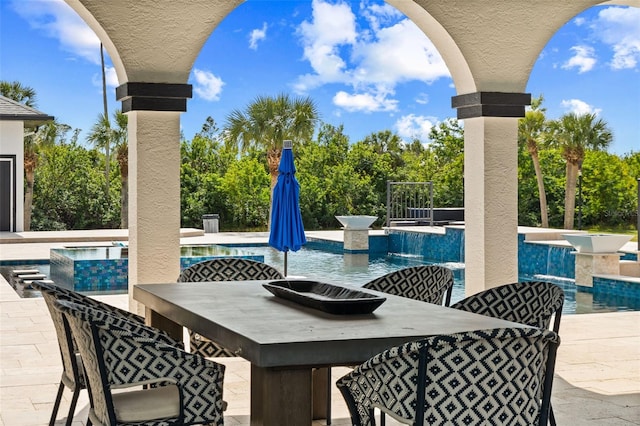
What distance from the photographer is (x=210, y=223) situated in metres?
21.6

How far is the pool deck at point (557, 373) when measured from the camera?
451cm

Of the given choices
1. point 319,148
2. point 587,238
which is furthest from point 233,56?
point 587,238

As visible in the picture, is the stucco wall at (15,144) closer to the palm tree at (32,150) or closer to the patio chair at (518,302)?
the palm tree at (32,150)

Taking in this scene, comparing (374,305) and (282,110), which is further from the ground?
(282,110)

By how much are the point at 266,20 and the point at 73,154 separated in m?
12.0

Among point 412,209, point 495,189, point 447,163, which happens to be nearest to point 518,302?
point 495,189

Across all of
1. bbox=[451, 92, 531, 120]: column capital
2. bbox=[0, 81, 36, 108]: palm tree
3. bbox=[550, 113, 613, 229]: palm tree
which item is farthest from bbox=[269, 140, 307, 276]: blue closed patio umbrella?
bbox=[0, 81, 36, 108]: palm tree

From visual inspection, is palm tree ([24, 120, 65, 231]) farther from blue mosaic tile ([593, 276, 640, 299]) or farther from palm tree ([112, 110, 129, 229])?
blue mosaic tile ([593, 276, 640, 299])

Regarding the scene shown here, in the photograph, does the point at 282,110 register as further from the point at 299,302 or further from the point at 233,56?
the point at 299,302

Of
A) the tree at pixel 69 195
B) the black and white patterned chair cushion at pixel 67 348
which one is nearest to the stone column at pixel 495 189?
the black and white patterned chair cushion at pixel 67 348

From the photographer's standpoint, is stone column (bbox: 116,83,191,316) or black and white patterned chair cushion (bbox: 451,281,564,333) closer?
black and white patterned chair cushion (bbox: 451,281,564,333)

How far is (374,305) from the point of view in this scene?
3357 mm

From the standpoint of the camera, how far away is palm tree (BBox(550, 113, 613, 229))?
930 inches

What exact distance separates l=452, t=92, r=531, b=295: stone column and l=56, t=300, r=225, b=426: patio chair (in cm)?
383
